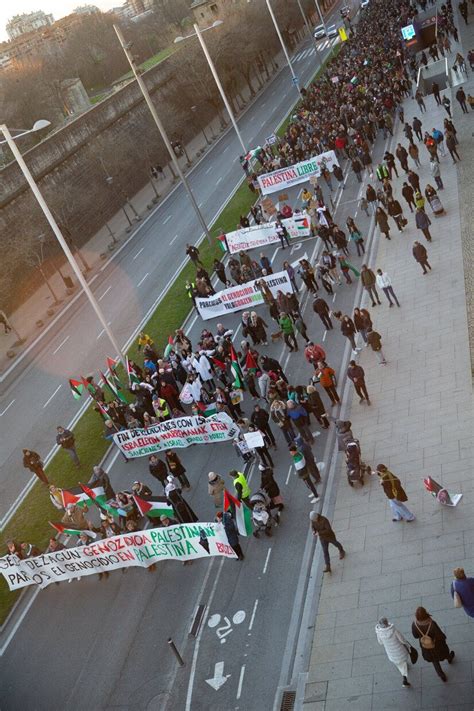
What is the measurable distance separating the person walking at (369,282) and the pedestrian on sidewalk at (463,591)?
14.8m

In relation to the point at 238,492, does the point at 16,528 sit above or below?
below

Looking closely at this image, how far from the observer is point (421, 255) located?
27969mm

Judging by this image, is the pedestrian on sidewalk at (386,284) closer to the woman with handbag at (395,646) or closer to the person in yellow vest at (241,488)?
the person in yellow vest at (241,488)

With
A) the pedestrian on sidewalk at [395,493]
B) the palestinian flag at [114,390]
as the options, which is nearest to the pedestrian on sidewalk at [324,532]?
the pedestrian on sidewalk at [395,493]

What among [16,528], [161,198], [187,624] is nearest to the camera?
[187,624]

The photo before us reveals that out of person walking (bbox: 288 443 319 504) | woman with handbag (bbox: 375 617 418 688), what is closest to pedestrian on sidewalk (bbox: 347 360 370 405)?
person walking (bbox: 288 443 319 504)

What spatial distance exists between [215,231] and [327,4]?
127m

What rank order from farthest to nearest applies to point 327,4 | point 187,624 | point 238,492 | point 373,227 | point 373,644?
1. point 327,4
2. point 373,227
3. point 238,492
4. point 187,624
5. point 373,644

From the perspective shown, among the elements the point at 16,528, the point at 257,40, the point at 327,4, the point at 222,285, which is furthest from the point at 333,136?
the point at 327,4

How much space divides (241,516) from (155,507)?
9.77 feet

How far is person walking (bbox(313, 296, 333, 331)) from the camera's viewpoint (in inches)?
1099

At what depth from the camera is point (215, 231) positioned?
48.0 meters

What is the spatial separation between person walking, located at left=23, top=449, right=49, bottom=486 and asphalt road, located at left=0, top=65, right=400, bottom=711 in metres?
5.95

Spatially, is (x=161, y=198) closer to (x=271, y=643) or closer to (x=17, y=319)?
(x=17, y=319)
